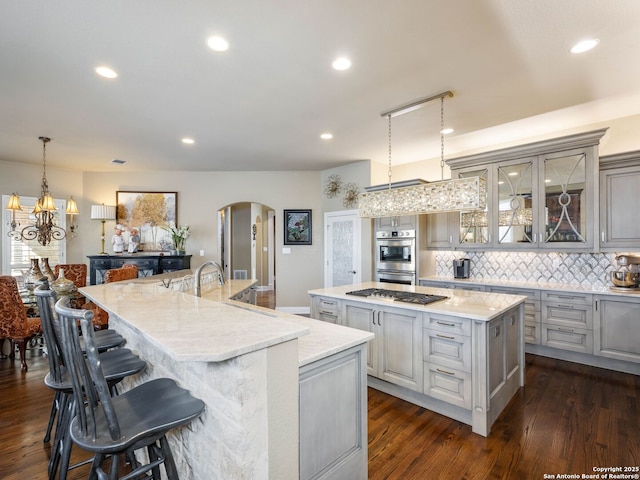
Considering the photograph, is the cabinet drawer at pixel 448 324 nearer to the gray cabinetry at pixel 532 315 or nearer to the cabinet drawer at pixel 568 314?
the gray cabinetry at pixel 532 315

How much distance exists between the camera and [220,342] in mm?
1057

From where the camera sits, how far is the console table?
5.52 meters

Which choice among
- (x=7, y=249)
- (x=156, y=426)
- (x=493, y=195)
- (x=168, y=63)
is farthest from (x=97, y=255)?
(x=493, y=195)

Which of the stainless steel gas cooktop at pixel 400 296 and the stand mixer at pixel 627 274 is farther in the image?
the stand mixer at pixel 627 274

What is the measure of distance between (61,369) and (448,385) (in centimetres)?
245

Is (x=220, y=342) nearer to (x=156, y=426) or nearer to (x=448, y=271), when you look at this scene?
(x=156, y=426)

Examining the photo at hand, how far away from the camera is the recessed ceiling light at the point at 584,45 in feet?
7.34

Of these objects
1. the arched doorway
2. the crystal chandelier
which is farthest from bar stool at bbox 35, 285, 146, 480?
the arched doorway

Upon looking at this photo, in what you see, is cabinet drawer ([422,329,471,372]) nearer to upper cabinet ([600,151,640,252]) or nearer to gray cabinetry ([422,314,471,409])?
gray cabinetry ([422,314,471,409])

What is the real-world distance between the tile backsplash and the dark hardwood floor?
4.30 feet

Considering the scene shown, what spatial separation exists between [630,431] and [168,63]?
4.34m

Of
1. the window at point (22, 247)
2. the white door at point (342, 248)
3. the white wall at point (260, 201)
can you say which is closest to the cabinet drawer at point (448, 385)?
the white door at point (342, 248)

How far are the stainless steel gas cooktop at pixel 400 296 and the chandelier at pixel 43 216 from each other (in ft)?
14.7

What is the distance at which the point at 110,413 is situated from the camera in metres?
1.08
